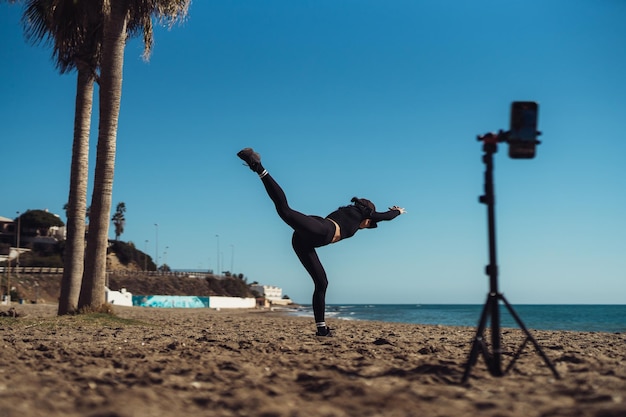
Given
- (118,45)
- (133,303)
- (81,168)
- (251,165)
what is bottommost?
(133,303)

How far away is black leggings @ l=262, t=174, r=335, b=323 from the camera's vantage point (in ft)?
22.6

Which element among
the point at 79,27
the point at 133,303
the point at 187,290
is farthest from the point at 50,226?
the point at 79,27

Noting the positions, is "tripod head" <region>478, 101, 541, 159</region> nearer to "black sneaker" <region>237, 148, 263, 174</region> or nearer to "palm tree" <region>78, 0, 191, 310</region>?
"black sneaker" <region>237, 148, 263, 174</region>

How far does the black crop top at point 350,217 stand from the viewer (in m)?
7.45

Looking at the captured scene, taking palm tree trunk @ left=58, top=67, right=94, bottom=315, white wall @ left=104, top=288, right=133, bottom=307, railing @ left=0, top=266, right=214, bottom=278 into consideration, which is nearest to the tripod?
palm tree trunk @ left=58, top=67, right=94, bottom=315

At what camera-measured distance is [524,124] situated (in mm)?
4449

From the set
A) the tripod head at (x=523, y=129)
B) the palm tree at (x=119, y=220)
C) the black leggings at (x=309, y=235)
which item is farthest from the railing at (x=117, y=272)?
the tripod head at (x=523, y=129)

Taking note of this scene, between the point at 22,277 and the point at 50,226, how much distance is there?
113ft

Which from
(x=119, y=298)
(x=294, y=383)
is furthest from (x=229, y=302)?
(x=294, y=383)

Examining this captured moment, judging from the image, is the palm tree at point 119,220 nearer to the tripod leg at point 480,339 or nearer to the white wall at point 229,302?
the white wall at point 229,302

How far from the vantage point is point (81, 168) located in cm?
1466

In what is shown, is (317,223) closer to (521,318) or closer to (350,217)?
(350,217)

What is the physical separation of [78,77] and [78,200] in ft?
10.7

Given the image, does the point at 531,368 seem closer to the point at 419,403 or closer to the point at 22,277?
the point at 419,403
